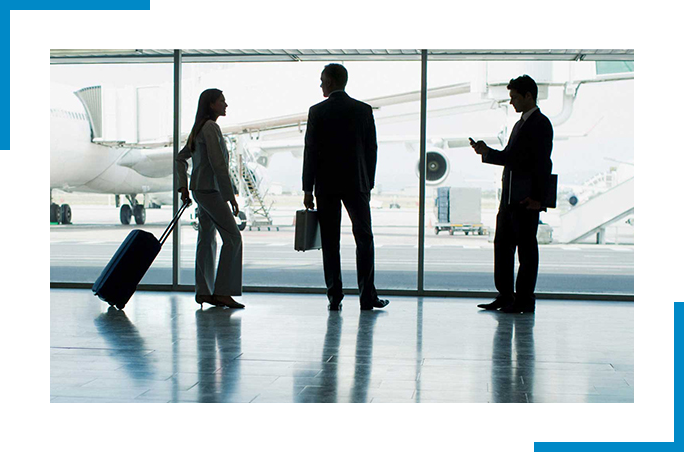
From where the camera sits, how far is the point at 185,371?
2516 mm

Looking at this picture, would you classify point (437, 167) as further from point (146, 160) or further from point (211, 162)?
point (211, 162)

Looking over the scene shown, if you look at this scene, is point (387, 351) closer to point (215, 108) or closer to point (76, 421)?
point (76, 421)

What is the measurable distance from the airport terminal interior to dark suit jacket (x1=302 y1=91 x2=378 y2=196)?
20 cm

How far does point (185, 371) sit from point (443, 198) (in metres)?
12.7

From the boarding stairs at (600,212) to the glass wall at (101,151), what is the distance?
672 centimetres

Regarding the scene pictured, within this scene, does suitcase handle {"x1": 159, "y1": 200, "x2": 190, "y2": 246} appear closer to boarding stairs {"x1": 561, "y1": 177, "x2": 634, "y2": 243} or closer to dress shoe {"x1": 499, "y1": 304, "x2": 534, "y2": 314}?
dress shoe {"x1": 499, "y1": 304, "x2": 534, "y2": 314}

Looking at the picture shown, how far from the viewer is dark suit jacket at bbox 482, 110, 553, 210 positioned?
403cm

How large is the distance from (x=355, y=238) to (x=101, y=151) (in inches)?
374

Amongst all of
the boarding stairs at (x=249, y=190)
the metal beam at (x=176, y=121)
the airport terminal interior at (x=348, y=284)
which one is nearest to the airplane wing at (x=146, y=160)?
the airport terminal interior at (x=348, y=284)

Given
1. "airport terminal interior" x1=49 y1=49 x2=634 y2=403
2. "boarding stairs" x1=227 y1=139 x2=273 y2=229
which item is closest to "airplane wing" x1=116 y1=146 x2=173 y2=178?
"airport terminal interior" x1=49 y1=49 x2=634 y2=403

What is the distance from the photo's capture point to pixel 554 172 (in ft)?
17.1

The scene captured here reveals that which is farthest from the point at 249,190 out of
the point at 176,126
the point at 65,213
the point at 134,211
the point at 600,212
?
the point at 176,126
